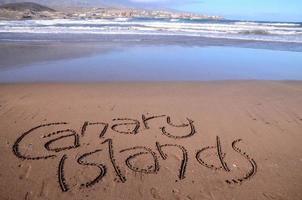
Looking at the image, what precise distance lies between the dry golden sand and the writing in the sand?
0.01 metres

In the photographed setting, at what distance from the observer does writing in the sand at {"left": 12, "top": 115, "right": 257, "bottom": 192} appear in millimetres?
3838

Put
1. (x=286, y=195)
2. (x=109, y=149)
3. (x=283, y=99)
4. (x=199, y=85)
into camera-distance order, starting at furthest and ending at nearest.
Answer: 1. (x=199, y=85)
2. (x=283, y=99)
3. (x=109, y=149)
4. (x=286, y=195)

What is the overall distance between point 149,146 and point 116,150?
1.50 ft

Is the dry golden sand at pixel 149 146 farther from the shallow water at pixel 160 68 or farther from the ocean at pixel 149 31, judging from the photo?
the ocean at pixel 149 31

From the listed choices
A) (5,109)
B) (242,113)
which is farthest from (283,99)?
(5,109)

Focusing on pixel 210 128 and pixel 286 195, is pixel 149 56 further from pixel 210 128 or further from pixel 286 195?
pixel 286 195

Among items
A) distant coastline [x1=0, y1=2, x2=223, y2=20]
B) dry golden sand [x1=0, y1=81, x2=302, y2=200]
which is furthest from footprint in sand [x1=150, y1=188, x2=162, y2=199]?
distant coastline [x1=0, y1=2, x2=223, y2=20]

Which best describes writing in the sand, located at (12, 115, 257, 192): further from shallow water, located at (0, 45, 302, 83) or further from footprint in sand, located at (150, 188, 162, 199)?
shallow water, located at (0, 45, 302, 83)

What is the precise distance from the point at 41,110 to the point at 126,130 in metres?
1.70

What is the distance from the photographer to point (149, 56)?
38.0 ft

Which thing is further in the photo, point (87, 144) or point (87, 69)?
point (87, 69)

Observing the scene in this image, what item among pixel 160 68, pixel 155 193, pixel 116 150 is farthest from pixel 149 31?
pixel 155 193

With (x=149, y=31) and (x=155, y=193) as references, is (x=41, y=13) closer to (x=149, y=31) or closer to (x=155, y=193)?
(x=149, y=31)

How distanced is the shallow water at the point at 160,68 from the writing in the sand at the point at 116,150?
3.30 m
